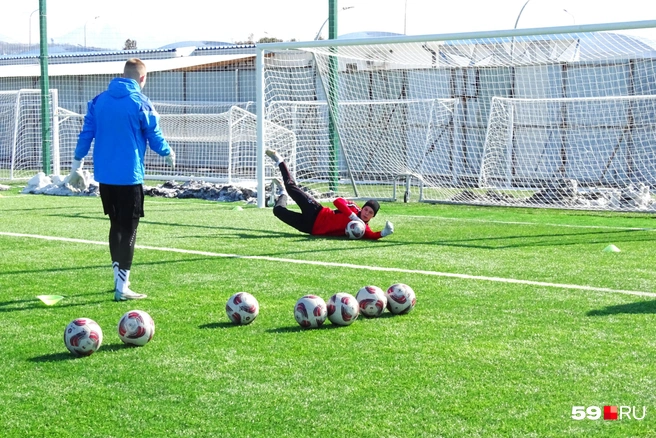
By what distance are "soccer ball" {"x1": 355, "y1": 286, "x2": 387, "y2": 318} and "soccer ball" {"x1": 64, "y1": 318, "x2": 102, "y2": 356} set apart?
1.99 m

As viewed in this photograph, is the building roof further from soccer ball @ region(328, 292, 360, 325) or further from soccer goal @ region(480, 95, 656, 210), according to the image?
soccer ball @ region(328, 292, 360, 325)

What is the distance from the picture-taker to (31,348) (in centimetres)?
541

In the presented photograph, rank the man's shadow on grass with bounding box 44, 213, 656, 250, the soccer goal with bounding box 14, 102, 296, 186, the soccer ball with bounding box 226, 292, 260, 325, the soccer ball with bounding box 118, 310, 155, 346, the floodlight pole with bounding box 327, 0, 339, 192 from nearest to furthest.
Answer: the soccer ball with bounding box 118, 310, 155, 346 → the soccer ball with bounding box 226, 292, 260, 325 → the man's shadow on grass with bounding box 44, 213, 656, 250 → the floodlight pole with bounding box 327, 0, 339, 192 → the soccer goal with bounding box 14, 102, 296, 186

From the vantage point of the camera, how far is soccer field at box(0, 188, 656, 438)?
4.11m

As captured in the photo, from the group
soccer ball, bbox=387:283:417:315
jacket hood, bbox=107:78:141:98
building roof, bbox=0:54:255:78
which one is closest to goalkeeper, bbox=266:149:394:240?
jacket hood, bbox=107:78:141:98

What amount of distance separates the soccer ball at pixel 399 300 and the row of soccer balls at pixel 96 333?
72.2 inches

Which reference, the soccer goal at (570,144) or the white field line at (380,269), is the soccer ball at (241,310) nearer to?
the white field line at (380,269)

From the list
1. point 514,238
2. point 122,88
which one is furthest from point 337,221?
point 122,88

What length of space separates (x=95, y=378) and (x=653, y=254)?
722 cm

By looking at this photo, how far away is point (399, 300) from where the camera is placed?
6398 mm

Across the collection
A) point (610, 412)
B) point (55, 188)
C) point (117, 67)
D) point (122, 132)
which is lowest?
point (55, 188)

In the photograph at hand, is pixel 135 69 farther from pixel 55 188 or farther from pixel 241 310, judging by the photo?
pixel 55 188

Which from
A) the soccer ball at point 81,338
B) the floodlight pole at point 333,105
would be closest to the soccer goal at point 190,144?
the floodlight pole at point 333,105

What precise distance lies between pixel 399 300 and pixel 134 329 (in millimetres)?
2026
